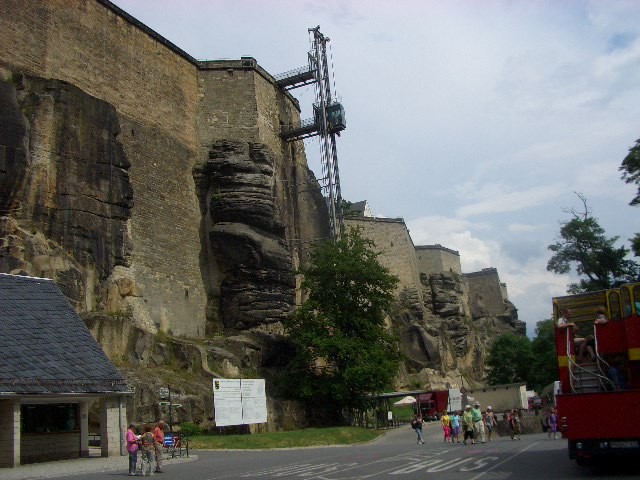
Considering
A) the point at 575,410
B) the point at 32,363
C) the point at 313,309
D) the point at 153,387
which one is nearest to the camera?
the point at 575,410

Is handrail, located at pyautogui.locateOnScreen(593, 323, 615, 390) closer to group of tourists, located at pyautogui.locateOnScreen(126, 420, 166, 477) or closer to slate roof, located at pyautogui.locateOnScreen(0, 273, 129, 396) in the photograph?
group of tourists, located at pyautogui.locateOnScreen(126, 420, 166, 477)

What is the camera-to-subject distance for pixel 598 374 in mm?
11008

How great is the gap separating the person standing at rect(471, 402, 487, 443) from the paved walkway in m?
10.1

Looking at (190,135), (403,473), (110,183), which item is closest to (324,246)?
(190,135)

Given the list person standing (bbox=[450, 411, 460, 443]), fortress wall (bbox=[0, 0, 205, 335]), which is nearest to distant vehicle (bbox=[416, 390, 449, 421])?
fortress wall (bbox=[0, 0, 205, 335])

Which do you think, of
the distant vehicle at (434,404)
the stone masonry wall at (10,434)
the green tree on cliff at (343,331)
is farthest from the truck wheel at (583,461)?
the distant vehicle at (434,404)

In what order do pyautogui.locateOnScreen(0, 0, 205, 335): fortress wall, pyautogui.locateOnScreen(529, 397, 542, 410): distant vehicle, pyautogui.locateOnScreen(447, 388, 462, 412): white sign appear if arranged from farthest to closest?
pyautogui.locateOnScreen(529, 397, 542, 410): distant vehicle, pyautogui.locateOnScreen(447, 388, 462, 412): white sign, pyautogui.locateOnScreen(0, 0, 205, 335): fortress wall

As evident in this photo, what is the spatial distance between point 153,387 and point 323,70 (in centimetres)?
3033

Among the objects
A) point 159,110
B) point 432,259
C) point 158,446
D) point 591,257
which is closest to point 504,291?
point 432,259

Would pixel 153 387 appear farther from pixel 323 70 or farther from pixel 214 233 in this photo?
pixel 323 70

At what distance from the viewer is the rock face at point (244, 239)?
36.4 m

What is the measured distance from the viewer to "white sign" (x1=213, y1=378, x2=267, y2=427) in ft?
82.2

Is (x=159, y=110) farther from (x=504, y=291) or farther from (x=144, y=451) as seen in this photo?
(x=504, y=291)

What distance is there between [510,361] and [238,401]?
46.0 m
